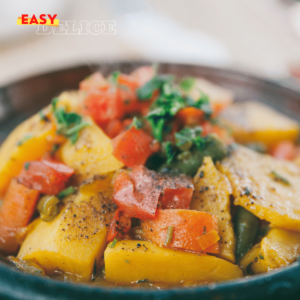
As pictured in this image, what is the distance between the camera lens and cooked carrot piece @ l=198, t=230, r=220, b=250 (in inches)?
70.4

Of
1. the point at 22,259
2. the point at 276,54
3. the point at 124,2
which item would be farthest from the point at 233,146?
the point at 124,2

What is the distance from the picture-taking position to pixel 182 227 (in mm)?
1808

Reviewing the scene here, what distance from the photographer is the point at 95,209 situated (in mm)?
2016

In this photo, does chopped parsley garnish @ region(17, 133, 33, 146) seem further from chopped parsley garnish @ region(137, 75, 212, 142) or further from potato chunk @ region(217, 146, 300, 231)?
potato chunk @ region(217, 146, 300, 231)

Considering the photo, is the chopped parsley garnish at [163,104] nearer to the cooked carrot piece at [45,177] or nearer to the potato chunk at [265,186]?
the potato chunk at [265,186]

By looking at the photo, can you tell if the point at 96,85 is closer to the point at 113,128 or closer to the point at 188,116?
the point at 113,128

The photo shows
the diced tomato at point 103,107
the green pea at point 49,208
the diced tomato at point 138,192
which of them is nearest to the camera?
the diced tomato at point 138,192

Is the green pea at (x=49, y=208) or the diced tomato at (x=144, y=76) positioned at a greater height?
the diced tomato at (x=144, y=76)

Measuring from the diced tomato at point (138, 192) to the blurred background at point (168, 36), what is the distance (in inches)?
153

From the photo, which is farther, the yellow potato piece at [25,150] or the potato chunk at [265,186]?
the yellow potato piece at [25,150]

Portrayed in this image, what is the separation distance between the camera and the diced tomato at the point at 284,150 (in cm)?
313

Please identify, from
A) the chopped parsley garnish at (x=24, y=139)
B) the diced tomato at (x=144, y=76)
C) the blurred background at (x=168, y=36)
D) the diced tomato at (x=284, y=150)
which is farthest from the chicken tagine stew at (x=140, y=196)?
the blurred background at (x=168, y=36)

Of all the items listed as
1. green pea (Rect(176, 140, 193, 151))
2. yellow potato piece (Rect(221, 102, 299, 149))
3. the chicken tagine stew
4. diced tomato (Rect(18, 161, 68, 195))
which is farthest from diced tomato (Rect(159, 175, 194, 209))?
yellow potato piece (Rect(221, 102, 299, 149))

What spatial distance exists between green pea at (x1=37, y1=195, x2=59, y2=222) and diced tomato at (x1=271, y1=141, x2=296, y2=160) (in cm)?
236
